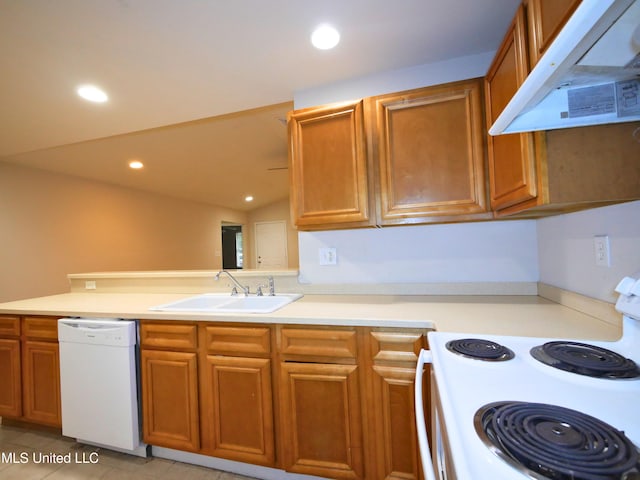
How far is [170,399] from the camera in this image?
158 centimetres

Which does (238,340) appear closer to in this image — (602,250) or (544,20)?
(602,250)

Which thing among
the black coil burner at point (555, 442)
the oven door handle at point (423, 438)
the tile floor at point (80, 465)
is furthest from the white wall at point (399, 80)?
the tile floor at point (80, 465)

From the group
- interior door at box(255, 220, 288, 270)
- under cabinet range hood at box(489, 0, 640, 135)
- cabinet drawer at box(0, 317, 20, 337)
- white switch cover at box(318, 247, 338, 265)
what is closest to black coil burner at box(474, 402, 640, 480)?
under cabinet range hood at box(489, 0, 640, 135)

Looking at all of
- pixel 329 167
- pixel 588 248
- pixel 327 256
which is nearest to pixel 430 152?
pixel 329 167

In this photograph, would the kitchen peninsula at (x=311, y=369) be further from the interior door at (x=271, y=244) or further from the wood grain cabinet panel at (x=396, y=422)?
→ the interior door at (x=271, y=244)

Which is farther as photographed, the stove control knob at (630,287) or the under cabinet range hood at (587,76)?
the stove control knob at (630,287)

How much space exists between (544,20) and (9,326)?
330cm

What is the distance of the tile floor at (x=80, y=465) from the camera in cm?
156

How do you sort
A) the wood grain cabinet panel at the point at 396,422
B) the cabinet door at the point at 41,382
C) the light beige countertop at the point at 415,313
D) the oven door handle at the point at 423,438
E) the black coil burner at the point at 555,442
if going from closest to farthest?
the black coil burner at the point at 555,442 → the oven door handle at the point at 423,438 → the light beige countertop at the point at 415,313 → the wood grain cabinet panel at the point at 396,422 → the cabinet door at the point at 41,382

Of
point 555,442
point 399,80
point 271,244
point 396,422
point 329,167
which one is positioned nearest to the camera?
Result: point 555,442

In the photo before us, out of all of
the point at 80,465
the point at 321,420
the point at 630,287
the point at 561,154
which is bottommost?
the point at 80,465

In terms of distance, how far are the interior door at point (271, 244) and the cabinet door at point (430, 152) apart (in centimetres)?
613

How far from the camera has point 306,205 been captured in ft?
5.49

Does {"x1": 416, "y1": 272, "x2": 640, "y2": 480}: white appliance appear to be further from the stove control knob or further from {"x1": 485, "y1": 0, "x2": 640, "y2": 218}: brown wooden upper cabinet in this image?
{"x1": 485, "y1": 0, "x2": 640, "y2": 218}: brown wooden upper cabinet
